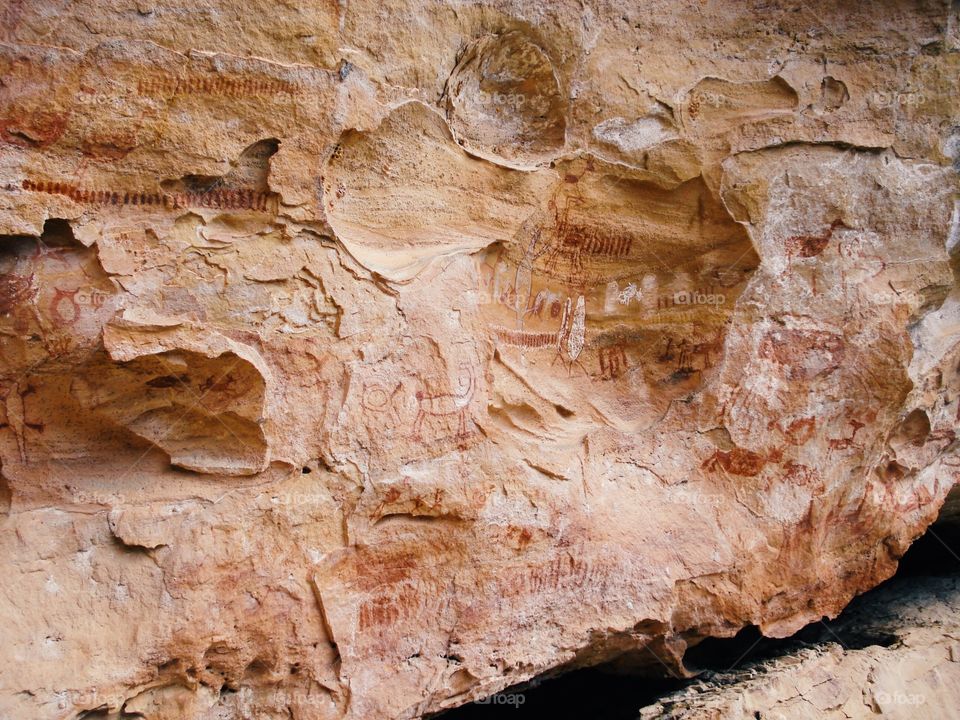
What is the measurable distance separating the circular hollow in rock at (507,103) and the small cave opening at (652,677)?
2.15 meters

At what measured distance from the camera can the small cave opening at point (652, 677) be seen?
3723mm

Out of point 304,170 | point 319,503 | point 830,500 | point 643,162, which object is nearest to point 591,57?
point 643,162

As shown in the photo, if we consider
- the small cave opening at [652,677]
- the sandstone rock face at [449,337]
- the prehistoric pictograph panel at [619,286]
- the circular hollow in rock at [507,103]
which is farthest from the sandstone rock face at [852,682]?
the circular hollow in rock at [507,103]

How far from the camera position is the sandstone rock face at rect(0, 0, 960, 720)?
2449 mm

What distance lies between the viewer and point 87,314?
94.4 inches

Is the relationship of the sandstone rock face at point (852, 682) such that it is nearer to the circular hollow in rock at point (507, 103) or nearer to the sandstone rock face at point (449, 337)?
the sandstone rock face at point (449, 337)

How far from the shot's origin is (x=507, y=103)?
311cm

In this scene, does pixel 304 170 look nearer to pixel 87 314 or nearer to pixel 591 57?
pixel 87 314

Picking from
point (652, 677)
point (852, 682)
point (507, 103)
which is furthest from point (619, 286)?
point (852, 682)

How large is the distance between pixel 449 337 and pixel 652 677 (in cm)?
194

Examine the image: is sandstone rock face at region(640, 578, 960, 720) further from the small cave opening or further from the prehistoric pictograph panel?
the prehistoric pictograph panel

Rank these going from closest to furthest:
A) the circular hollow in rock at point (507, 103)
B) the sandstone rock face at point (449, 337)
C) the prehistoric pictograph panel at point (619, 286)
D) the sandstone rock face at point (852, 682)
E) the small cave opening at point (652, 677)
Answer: the sandstone rock face at point (449, 337) < the circular hollow in rock at point (507, 103) < the prehistoric pictograph panel at point (619, 286) < the sandstone rock face at point (852, 682) < the small cave opening at point (652, 677)

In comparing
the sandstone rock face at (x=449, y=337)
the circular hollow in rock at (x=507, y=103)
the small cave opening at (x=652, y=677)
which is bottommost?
the small cave opening at (x=652, y=677)

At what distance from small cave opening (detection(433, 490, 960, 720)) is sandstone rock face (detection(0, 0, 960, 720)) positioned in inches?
9.0
